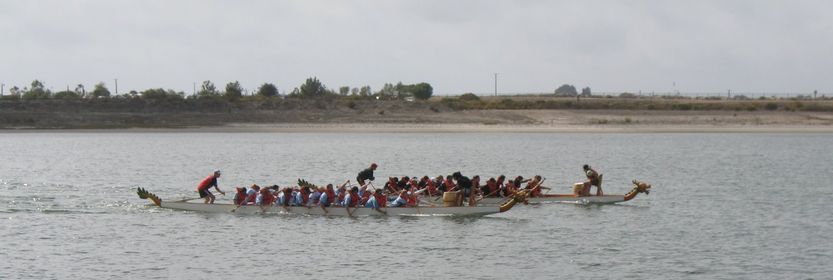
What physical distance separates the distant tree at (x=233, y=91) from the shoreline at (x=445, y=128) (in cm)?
1172

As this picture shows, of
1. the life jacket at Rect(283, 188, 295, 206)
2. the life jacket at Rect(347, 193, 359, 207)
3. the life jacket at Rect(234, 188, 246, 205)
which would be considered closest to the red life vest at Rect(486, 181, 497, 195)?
the life jacket at Rect(347, 193, 359, 207)

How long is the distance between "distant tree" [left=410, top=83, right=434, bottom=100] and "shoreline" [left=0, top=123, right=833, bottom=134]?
3403 cm

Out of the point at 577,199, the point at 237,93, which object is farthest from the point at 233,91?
the point at 577,199

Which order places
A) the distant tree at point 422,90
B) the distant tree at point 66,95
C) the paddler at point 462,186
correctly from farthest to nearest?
the distant tree at point 422,90 < the distant tree at point 66,95 < the paddler at point 462,186

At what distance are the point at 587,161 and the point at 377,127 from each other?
30416mm

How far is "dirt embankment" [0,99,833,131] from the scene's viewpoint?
88.9m

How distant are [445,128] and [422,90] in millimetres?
37540

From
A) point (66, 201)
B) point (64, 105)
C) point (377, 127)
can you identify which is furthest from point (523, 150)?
point (64, 105)

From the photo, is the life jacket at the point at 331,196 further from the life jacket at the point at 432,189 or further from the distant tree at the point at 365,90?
the distant tree at the point at 365,90

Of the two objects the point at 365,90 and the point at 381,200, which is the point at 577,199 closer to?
the point at 381,200

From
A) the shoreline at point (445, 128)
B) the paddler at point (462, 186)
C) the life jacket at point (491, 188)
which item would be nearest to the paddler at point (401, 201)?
the paddler at point (462, 186)

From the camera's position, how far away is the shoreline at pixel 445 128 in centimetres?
8506

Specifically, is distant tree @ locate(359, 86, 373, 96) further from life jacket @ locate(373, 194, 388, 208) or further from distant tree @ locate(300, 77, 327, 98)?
life jacket @ locate(373, 194, 388, 208)

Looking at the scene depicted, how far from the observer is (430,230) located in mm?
30344
